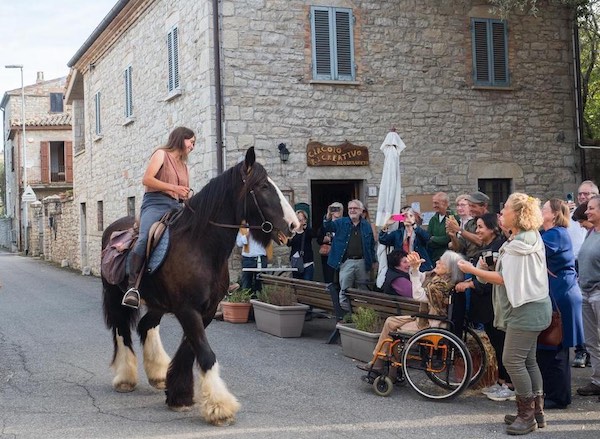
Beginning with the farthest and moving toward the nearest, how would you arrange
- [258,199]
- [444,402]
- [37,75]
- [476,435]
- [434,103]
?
[37,75] < [434,103] < [444,402] < [258,199] < [476,435]

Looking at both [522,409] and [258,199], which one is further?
[258,199]

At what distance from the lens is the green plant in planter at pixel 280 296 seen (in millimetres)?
10812

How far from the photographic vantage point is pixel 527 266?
589 cm

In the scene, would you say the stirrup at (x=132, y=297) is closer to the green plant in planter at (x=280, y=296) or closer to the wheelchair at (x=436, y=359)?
the wheelchair at (x=436, y=359)

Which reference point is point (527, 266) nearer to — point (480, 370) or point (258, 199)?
point (480, 370)

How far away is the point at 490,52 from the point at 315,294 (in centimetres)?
783

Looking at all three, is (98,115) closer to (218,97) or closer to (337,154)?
(218,97)

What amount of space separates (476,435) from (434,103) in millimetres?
10314

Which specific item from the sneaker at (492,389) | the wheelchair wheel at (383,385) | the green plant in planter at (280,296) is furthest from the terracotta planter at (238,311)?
the sneaker at (492,389)

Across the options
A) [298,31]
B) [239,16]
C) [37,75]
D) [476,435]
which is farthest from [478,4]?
[37,75]

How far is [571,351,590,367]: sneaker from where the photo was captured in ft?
27.6

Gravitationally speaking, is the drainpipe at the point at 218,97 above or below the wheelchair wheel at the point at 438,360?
above

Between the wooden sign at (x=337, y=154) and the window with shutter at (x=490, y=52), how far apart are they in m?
3.00

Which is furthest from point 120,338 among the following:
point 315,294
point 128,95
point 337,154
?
point 128,95
